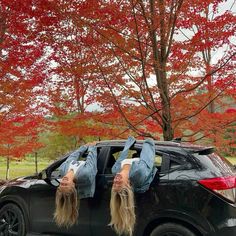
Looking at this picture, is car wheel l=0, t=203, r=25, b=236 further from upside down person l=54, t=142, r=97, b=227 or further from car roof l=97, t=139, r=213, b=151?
car roof l=97, t=139, r=213, b=151

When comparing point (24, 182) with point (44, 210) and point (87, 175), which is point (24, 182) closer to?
point (44, 210)

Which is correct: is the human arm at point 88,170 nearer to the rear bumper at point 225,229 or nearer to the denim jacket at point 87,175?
the denim jacket at point 87,175

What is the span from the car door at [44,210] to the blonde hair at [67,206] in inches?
7.0

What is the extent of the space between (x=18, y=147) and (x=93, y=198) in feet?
37.3

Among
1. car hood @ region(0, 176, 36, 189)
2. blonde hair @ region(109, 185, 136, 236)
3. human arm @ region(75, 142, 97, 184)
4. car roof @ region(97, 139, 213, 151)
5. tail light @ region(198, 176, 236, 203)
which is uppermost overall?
car roof @ region(97, 139, 213, 151)

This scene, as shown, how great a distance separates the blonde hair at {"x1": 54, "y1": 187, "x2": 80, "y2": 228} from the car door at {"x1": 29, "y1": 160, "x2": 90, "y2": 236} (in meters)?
0.18

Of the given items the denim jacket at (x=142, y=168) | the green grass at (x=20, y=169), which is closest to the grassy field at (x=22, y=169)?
the green grass at (x=20, y=169)

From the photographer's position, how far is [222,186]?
4.15m

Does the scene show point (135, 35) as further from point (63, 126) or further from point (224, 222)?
point (224, 222)

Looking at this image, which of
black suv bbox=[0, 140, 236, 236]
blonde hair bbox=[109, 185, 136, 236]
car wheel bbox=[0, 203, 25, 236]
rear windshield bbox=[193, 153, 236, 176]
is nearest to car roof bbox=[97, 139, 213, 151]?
black suv bbox=[0, 140, 236, 236]

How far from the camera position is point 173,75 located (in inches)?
392

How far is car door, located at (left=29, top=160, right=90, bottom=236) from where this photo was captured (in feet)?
16.8

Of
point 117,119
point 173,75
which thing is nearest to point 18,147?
point 117,119

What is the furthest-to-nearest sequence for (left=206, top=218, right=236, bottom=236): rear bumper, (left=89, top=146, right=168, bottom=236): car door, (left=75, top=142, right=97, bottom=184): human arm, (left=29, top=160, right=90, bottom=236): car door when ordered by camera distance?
(left=29, top=160, right=90, bottom=236): car door < (left=75, top=142, right=97, bottom=184): human arm < (left=89, top=146, right=168, bottom=236): car door < (left=206, top=218, right=236, bottom=236): rear bumper
